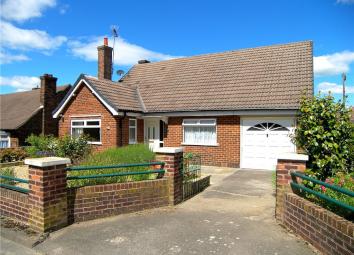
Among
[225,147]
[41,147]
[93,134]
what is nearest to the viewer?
[225,147]

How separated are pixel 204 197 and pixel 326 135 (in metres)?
3.37

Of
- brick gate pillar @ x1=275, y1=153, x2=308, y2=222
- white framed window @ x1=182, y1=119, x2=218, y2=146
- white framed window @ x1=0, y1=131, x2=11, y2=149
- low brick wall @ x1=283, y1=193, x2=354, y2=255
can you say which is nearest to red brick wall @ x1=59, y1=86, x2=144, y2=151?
white framed window @ x1=182, y1=119, x2=218, y2=146

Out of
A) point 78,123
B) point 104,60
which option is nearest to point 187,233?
point 78,123

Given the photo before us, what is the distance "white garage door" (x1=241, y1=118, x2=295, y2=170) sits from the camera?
13.4 meters

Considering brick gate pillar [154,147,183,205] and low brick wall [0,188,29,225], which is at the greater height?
brick gate pillar [154,147,183,205]

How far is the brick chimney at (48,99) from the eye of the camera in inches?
853

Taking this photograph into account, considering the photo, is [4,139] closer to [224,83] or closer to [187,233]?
[224,83]

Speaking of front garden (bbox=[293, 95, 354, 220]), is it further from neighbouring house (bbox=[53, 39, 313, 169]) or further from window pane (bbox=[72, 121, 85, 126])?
window pane (bbox=[72, 121, 85, 126])

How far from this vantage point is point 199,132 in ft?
50.5

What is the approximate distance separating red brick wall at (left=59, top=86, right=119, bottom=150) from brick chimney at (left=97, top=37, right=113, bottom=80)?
3.83 metres

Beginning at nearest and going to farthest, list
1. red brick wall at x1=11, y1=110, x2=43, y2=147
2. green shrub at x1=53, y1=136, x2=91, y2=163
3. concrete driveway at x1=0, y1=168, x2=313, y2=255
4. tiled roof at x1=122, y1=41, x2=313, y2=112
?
concrete driveway at x1=0, y1=168, x2=313, y2=255 < tiled roof at x1=122, y1=41, x2=313, y2=112 < green shrub at x1=53, y1=136, x2=91, y2=163 < red brick wall at x1=11, y1=110, x2=43, y2=147

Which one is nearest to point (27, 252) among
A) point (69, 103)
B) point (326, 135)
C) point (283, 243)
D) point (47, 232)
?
point (47, 232)

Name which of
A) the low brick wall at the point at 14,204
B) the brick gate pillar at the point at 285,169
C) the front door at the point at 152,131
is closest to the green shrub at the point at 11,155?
the front door at the point at 152,131

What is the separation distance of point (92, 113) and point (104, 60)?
5243mm
